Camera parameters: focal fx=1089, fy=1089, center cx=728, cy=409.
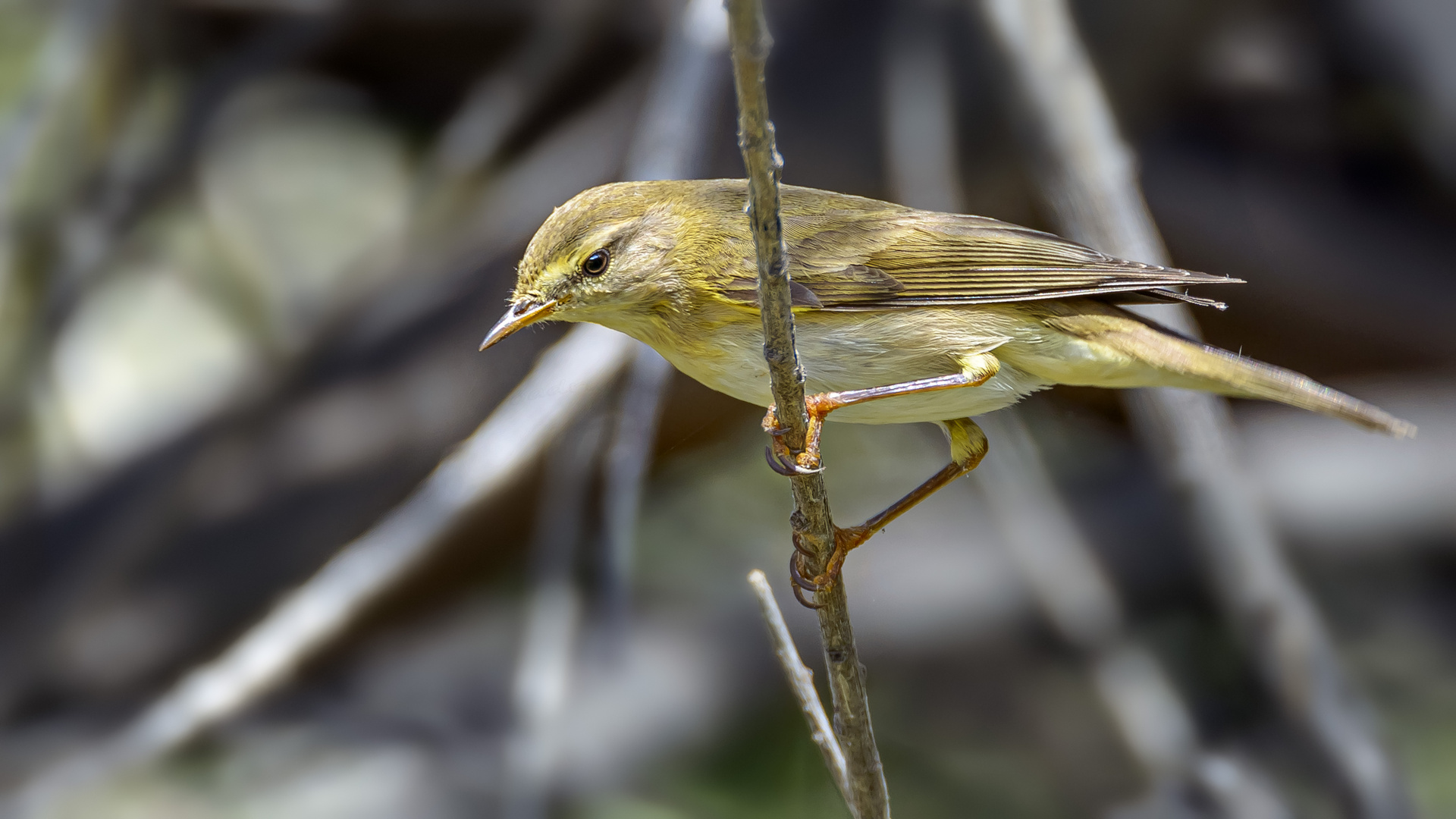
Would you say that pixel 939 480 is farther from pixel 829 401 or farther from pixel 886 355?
pixel 829 401

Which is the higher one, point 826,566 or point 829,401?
point 829,401

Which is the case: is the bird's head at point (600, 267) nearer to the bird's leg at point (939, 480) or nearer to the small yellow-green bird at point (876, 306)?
the small yellow-green bird at point (876, 306)

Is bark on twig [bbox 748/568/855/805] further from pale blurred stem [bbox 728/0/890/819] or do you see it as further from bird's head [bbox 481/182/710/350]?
bird's head [bbox 481/182/710/350]

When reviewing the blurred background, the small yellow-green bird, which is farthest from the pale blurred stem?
the blurred background

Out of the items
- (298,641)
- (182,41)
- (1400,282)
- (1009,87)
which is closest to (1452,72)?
(1400,282)

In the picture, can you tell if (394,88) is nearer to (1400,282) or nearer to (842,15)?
(842,15)

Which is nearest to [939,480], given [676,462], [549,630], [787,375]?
[787,375]

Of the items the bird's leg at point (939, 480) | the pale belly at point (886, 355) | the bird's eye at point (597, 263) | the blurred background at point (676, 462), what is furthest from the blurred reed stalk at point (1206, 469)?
the bird's eye at point (597, 263)
